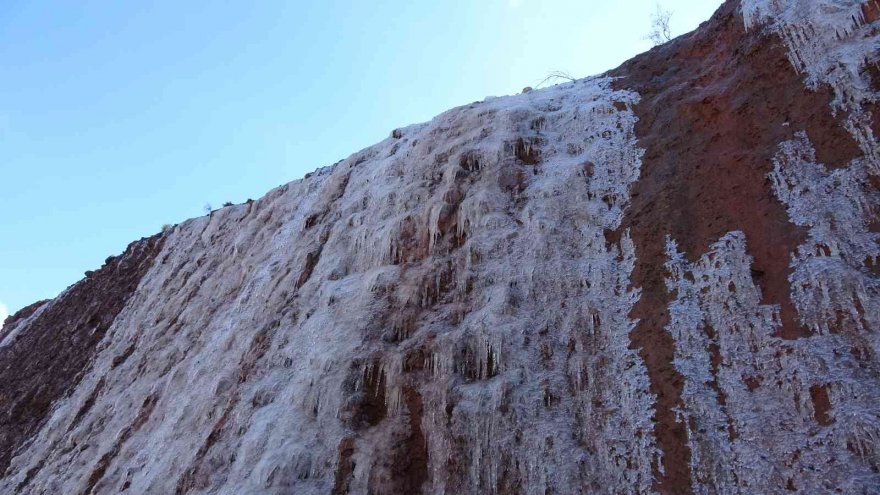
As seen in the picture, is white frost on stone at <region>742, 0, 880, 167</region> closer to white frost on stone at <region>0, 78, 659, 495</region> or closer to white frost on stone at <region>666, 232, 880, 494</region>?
white frost on stone at <region>666, 232, 880, 494</region>

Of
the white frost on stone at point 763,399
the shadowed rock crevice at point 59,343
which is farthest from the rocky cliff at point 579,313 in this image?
the shadowed rock crevice at point 59,343

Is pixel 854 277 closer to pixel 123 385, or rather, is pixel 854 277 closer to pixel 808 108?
pixel 808 108

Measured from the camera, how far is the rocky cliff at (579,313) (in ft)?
19.0

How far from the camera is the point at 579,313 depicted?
24.2 ft

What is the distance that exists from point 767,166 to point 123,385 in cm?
1205

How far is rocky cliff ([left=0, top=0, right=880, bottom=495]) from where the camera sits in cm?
579

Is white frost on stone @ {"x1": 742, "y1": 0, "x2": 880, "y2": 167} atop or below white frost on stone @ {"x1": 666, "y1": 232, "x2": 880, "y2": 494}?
atop

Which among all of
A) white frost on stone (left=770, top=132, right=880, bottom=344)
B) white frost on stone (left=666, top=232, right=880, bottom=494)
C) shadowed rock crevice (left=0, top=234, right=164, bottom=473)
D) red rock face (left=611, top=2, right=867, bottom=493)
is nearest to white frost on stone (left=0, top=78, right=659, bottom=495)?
red rock face (left=611, top=2, right=867, bottom=493)

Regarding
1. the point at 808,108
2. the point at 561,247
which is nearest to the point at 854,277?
the point at 808,108

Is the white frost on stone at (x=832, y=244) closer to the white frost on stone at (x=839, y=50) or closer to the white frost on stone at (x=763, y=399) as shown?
the white frost on stone at (x=763, y=399)

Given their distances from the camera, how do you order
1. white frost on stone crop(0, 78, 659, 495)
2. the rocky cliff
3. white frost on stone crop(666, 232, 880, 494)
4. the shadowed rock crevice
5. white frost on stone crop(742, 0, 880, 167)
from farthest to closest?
1. the shadowed rock crevice
2. white frost on stone crop(742, 0, 880, 167)
3. white frost on stone crop(0, 78, 659, 495)
4. the rocky cliff
5. white frost on stone crop(666, 232, 880, 494)

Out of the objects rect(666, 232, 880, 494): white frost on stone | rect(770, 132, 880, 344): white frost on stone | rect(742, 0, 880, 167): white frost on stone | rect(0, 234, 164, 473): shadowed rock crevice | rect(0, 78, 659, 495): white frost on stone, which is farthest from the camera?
rect(0, 234, 164, 473): shadowed rock crevice

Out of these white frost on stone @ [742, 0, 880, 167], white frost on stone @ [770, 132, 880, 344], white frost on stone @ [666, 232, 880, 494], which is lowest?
white frost on stone @ [666, 232, 880, 494]

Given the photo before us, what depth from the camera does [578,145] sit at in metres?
9.80
